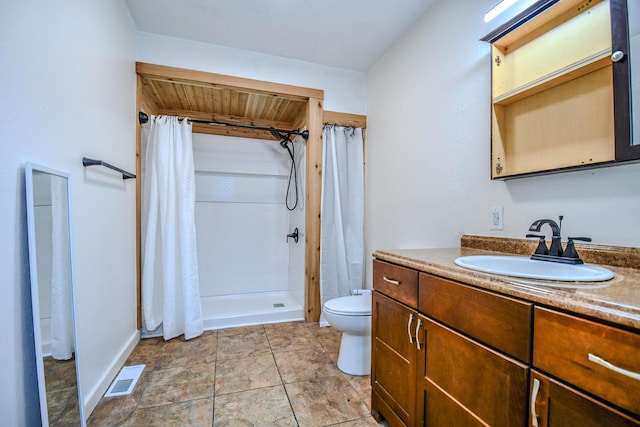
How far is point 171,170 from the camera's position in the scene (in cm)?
237

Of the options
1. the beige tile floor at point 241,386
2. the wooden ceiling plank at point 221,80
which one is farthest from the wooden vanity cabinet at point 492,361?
the wooden ceiling plank at point 221,80


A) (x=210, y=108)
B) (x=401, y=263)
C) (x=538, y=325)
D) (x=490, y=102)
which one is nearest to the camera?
(x=538, y=325)

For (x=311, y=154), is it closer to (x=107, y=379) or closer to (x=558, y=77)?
(x=558, y=77)

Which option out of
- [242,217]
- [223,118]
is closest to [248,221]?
[242,217]

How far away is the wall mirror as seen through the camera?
3.19ft

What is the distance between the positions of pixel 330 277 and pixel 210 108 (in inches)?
87.9

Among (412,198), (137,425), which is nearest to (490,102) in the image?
(412,198)

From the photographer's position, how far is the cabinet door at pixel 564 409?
581 millimetres

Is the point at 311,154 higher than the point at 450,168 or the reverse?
higher

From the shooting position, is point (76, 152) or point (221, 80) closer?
point (76, 152)

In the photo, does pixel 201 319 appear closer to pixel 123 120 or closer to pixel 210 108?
pixel 123 120

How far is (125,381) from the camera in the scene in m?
1.73

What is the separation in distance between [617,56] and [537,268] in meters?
0.83

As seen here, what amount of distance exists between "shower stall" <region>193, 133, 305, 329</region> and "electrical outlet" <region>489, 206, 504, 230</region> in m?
1.88
